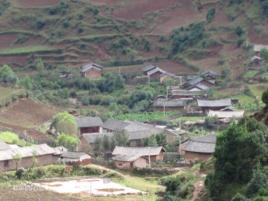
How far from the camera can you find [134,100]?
57.9 metres

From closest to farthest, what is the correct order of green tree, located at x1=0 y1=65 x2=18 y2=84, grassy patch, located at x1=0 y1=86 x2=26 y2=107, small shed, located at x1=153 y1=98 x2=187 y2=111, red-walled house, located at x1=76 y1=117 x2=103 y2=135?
red-walled house, located at x1=76 y1=117 x2=103 y2=135, grassy patch, located at x1=0 y1=86 x2=26 y2=107, small shed, located at x1=153 y1=98 x2=187 y2=111, green tree, located at x1=0 y1=65 x2=18 y2=84

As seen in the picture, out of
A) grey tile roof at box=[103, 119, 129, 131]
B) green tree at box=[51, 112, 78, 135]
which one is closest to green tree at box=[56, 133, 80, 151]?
green tree at box=[51, 112, 78, 135]

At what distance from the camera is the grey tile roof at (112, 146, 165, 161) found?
41.5 metres

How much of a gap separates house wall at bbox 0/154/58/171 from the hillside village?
0.05 m

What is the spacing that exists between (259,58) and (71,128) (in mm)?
18901

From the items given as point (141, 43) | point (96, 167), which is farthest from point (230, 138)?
point (141, 43)

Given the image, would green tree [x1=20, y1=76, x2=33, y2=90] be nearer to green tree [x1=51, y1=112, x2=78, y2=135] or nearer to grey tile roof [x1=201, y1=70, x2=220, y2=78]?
grey tile roof [x1=201, y1=70, x2=220, y2=78]

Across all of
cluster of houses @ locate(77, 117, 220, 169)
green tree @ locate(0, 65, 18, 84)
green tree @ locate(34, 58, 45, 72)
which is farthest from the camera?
green tree @ locate(34, 58, 45, 72)

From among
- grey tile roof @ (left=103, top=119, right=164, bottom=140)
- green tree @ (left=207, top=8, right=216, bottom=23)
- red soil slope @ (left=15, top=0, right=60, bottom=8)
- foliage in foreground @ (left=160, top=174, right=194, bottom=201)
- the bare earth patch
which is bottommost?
the bare earth patch

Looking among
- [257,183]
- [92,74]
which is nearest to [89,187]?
[257,183]

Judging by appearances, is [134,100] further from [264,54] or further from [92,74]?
[264,54]

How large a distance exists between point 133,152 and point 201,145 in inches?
130

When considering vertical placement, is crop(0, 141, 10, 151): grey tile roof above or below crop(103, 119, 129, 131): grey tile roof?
below

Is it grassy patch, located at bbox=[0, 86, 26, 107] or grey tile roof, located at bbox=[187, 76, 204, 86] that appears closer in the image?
grassy patch, located at bbox=[0, 86, 26, 107]
